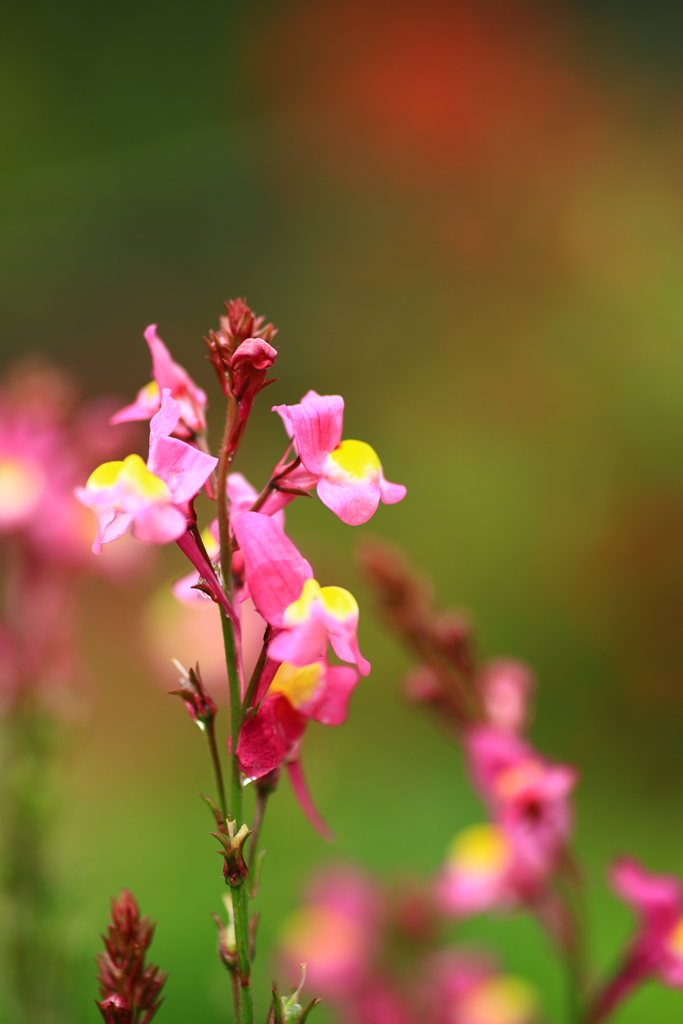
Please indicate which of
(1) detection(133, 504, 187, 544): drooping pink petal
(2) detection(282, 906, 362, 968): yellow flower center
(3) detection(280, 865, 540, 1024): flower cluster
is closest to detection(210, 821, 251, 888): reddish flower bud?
(1) detection(133, 504, 187, 544): drooping pink petal

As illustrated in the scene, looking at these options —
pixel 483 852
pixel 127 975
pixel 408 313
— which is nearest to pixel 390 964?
pixel 483 852

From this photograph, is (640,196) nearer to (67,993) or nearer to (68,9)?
(68,9)

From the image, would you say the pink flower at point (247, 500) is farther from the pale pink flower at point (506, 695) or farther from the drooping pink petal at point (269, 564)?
the pale pink flower at point (506, 695)

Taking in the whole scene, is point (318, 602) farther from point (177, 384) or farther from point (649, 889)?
point (649, 889)

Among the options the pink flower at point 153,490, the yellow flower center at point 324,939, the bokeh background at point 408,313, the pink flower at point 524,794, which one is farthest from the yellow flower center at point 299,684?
the bokeh background at point 408,313

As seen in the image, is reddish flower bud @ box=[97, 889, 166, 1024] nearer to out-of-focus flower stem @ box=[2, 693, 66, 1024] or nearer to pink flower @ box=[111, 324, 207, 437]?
pink flower @ box=[111, 324, 207, 437]

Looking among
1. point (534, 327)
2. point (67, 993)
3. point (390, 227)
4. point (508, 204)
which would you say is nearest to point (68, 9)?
point (390, 227)
